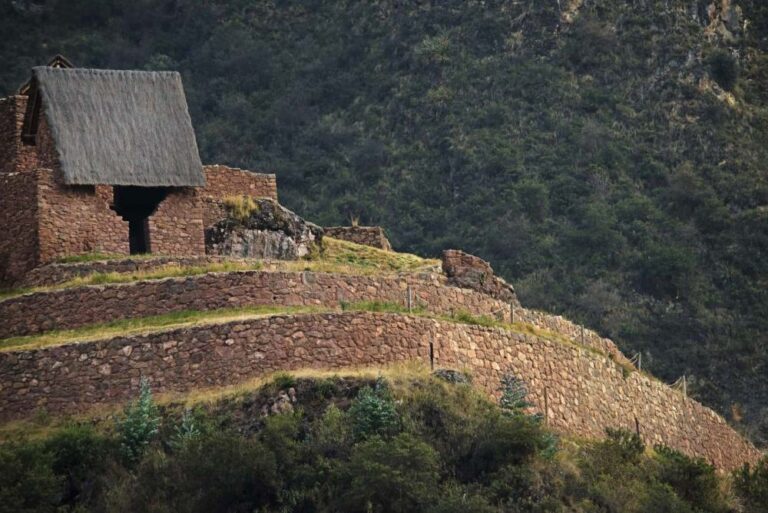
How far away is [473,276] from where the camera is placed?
2511 inches

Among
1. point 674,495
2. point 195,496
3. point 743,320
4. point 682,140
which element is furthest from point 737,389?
point 195,496

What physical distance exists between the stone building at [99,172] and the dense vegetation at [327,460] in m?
10.3

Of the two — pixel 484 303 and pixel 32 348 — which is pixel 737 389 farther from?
pixel 32 348

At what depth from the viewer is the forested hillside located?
3708 inches

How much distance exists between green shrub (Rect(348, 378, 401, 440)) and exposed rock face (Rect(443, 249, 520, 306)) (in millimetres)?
11800

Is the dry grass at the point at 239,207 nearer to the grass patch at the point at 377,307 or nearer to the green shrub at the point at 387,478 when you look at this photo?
the grass patch at the point at 377,307

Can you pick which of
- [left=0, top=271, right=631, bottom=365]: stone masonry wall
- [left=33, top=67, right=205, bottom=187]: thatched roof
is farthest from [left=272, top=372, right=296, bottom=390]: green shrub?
[left=33, top=67, right=205, bottom=187]: thatched roof

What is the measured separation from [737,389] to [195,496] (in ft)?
139

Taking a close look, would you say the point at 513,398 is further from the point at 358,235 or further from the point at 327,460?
the point at 358,235

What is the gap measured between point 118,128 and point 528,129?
4183 cm

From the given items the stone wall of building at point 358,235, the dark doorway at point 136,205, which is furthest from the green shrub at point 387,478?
the stone wall of building at point 358,235

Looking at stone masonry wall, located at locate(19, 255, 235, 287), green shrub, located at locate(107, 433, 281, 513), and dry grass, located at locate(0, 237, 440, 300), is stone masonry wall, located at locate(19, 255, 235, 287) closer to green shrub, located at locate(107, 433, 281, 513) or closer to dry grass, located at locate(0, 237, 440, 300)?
dry grass, located at locate(0, 237, 440, 300)

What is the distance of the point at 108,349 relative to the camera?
176ft

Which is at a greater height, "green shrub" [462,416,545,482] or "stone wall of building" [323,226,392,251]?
"stone wall of building" [323,226,392,251]
